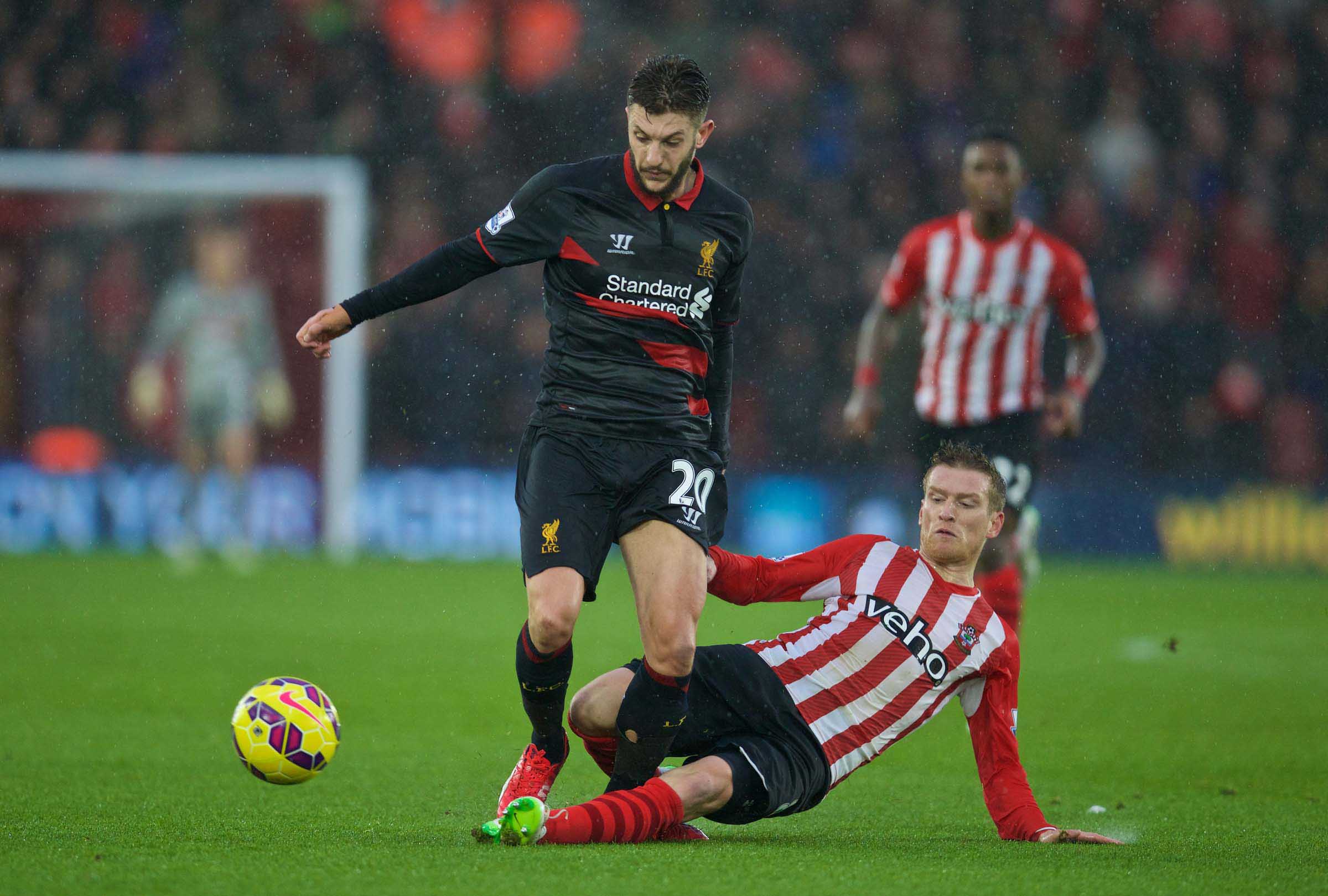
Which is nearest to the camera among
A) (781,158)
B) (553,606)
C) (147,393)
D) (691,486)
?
(553,606)

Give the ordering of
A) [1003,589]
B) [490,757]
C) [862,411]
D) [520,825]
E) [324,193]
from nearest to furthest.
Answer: [520,825] < [490,757] < [1003,589] < [862,411] < [324,193]

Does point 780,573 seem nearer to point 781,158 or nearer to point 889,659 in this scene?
point 889,659

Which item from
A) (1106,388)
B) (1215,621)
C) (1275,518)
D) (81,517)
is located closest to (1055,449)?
(1106,388)

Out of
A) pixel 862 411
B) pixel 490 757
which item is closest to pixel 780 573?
pixel 490 757

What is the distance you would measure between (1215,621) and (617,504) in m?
6.33

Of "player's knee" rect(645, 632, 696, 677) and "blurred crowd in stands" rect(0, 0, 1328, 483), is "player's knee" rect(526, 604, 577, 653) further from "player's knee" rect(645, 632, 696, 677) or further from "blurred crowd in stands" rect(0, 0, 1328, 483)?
"blurred crowd in stands" rect(0, 0, 1328, 483)

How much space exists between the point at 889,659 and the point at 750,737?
15.0 inches

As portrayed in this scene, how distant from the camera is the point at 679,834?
3754 mm

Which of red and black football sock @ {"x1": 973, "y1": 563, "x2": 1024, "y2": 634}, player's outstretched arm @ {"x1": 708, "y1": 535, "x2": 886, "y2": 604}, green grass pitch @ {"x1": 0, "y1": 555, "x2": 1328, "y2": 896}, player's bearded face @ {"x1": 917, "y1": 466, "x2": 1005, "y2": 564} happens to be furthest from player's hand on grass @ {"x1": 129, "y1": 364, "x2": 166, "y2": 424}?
player's bearded face @ {"x1": 917, "y1": 466, "x2": 1005, "y2": 564}

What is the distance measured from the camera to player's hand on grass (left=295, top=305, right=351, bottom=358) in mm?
4000

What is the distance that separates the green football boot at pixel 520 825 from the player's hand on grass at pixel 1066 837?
1.15 meters

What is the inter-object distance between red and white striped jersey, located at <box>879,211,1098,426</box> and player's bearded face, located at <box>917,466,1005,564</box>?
7.80 feet

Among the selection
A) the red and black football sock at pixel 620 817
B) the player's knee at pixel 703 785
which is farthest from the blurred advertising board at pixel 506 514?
the red and black football sock at pixel 620 817

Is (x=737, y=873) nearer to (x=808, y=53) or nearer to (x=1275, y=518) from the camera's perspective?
(x=1275, y=518)
